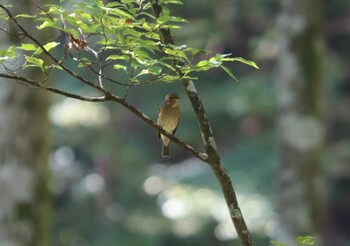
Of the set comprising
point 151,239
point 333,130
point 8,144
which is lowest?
point 8,144

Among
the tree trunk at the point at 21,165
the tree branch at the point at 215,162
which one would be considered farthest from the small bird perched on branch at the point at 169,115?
the tree branch at the point at 215,162

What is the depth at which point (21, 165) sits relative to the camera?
4898mm

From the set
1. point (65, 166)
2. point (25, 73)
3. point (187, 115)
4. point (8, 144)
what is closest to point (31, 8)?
point (25, 73)

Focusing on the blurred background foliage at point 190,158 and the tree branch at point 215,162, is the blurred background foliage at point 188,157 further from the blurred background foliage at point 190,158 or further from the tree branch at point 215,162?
the tree branch at point 215,162

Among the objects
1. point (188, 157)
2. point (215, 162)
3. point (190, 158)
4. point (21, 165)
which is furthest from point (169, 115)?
point (188, 157)

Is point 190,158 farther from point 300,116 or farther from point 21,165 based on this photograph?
point 21,165

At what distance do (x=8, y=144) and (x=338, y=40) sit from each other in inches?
426

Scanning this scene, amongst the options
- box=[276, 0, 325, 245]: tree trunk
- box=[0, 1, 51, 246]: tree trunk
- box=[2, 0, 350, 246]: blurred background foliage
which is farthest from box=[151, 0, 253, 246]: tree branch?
box=[2, 0, 350, 246]: blurred background foliage

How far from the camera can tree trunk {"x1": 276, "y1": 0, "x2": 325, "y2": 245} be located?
18.3ft

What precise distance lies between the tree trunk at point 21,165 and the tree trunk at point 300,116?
1.65 m

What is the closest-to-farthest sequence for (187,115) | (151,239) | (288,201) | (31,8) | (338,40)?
1. (31,8)
2. (288,201)
3. (151,239)
4. (187,115)
5. (338,40)

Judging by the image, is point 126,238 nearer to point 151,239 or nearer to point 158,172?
point 151,239

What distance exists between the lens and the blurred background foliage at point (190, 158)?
12.4 m

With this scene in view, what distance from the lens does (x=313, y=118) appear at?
5.66 m
